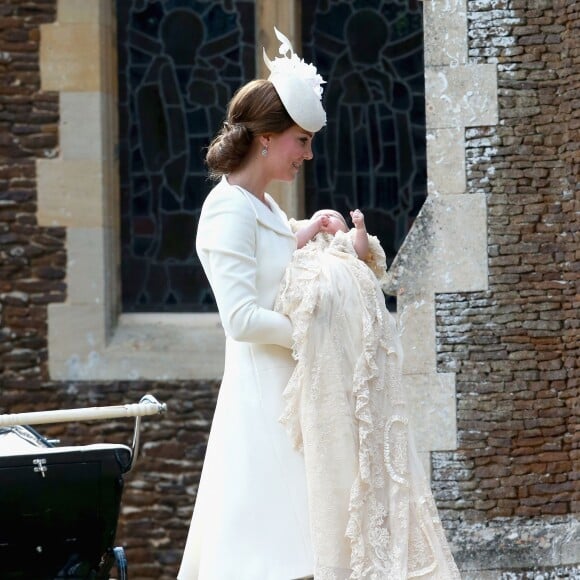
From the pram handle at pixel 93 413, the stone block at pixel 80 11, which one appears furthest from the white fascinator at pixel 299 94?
the stone block at pixel 80 11

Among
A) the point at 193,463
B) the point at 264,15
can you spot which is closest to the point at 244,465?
the point at 193,463

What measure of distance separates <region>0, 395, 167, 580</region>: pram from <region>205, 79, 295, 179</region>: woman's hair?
704 mm

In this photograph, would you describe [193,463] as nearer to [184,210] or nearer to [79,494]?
[184,210]

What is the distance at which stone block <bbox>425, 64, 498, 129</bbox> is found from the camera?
682 centimetres

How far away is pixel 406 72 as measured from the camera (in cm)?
894

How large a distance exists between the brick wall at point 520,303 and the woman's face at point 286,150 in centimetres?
259

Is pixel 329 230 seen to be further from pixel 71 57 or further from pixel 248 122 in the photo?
pixel 71 57

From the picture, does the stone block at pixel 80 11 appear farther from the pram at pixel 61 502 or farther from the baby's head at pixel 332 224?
the pram at pixel 61 502

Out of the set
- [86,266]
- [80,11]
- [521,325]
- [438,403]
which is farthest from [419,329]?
[80,11]

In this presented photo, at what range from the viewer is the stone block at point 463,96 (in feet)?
22.4

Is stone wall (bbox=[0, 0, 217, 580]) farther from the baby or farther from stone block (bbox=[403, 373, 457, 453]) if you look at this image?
the baby

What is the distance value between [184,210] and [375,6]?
1574mm

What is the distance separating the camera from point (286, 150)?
4312 millimetres

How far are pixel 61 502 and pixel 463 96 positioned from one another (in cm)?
311
